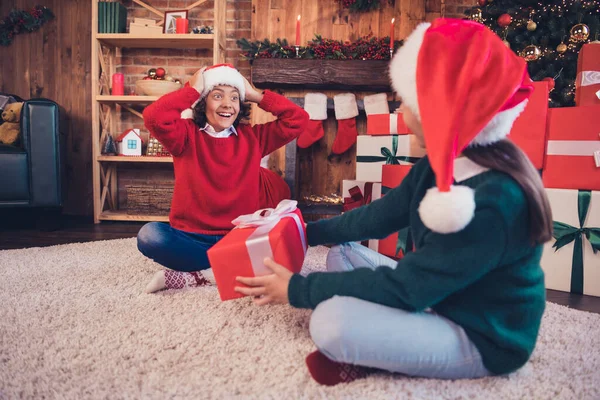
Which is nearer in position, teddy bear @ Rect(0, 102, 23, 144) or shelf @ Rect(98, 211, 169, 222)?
teddy bear @ Rect(0, 102, 23, 144)

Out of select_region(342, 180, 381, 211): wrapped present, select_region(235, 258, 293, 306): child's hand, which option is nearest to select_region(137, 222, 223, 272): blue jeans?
select_region(235, 258, 293, 306): child's hand

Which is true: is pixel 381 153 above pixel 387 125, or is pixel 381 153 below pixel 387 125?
below

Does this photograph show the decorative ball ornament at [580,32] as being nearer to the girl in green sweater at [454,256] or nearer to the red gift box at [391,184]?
the red gift box at [391,184]

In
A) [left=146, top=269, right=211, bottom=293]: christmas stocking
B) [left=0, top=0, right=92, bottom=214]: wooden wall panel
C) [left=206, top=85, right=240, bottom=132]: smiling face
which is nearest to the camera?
[left=146, top=269, right=211, bottom=293]: christmas stocking

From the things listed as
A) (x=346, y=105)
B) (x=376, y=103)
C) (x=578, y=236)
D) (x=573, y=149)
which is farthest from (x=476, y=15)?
(x=578, y=236)

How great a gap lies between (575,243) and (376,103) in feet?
5.26

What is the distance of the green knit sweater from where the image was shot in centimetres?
71

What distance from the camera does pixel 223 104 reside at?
159cm

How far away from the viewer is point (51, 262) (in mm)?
1764

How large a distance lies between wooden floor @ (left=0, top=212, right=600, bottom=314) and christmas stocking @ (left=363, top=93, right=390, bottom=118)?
5.66 feet

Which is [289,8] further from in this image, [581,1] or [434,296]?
[434,296]

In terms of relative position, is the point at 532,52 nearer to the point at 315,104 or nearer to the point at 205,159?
the point at 315,104

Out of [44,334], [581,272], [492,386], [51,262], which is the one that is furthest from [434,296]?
[51,262]

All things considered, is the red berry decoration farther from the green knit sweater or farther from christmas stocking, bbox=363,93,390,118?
the green knit sweater
